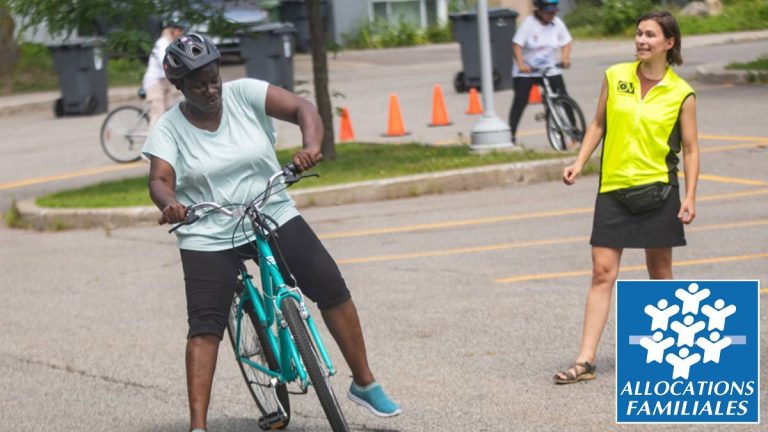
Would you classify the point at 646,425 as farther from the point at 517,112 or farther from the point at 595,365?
the point at 517,112

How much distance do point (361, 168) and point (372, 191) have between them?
1.32 metres

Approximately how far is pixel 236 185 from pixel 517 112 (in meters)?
10.7

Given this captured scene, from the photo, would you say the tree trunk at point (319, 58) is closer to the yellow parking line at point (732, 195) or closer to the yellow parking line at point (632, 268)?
the yellow parking line at point (732, 195)

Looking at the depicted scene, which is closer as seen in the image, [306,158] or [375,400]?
[306,158]

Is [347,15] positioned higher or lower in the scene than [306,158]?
lower

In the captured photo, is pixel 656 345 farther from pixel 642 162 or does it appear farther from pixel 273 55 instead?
pixel 273 55

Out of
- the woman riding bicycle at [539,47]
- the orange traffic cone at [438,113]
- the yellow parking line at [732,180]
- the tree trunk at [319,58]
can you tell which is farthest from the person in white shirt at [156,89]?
the yellow parking line at [732,180]

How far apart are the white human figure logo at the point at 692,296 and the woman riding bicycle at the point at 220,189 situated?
1376mm

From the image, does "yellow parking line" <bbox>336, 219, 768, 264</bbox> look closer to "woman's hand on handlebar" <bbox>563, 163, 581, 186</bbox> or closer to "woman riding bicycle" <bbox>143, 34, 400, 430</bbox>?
"woman's hand on handlebar" <bbox>563, 163, 581, 186</bbox>

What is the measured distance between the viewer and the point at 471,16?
1061 inches

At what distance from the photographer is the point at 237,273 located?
19.9 feet

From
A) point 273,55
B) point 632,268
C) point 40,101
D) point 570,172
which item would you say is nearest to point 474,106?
point 273,55

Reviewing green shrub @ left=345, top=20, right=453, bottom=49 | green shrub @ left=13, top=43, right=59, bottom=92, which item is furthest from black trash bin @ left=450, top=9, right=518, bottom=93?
green shrub @ left=345, top=20, right=453, bottom=49

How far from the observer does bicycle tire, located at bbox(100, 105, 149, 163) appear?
61.4 feet
